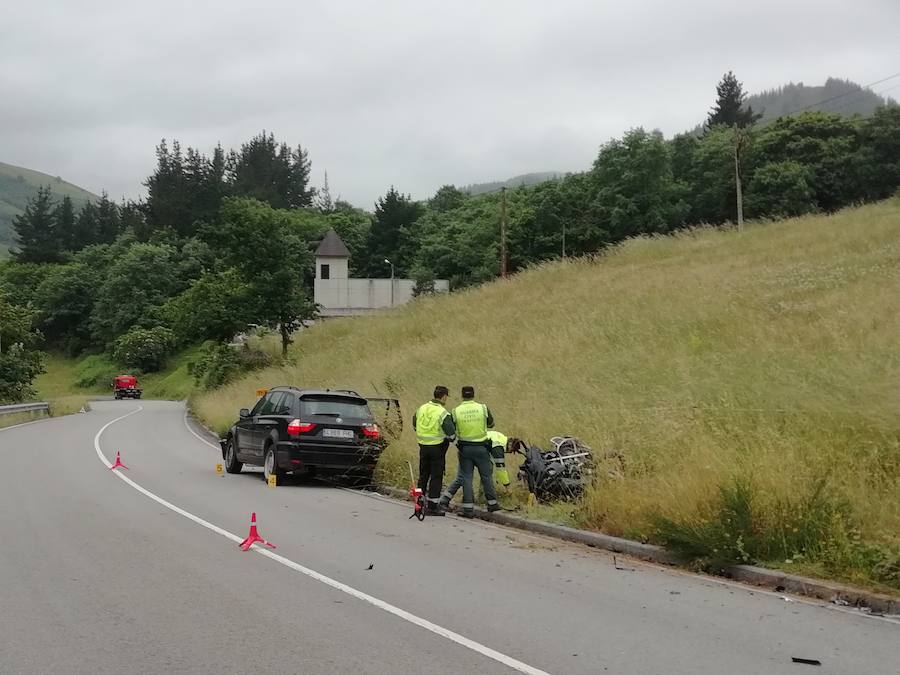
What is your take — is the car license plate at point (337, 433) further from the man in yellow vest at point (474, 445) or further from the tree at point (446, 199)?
the tree at point (446, 199)

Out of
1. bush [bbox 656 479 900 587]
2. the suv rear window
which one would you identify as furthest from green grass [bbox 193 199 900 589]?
the suv rear window

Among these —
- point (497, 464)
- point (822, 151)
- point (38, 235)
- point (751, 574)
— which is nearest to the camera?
point (751, 574)

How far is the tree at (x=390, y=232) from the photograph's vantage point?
9544 centimetres

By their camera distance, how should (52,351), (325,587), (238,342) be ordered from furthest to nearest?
(52,351)
(238,342)
(325,587)

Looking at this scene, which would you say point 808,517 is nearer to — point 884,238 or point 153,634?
point 153,634

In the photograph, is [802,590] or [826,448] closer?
[802,590]

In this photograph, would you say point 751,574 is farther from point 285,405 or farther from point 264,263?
point 264,263

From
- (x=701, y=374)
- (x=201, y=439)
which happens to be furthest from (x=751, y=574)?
(x=201, y=439)

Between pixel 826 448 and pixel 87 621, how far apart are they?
8.06m

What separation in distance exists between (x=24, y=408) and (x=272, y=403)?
981 inches

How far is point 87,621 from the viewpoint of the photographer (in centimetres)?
638

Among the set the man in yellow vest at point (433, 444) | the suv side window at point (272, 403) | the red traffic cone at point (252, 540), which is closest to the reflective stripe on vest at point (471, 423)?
the man in yellow vest at point (433, 444)

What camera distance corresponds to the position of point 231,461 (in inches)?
706

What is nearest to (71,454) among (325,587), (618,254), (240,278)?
(325,587)
